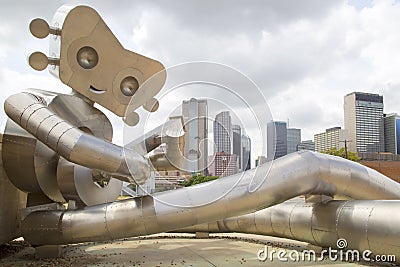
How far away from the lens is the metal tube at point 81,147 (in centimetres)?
970

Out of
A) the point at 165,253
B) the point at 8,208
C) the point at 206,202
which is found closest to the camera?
the point at 206,202

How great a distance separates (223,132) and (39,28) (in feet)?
18.5

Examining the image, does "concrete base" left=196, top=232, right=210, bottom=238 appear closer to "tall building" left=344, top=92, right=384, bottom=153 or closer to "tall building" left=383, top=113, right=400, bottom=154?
"tall building" left=344, top=92, right=384, bottom=153

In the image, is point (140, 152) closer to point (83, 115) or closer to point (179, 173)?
point (179, 173)

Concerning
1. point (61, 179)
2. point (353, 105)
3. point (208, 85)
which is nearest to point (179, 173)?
point (61, 179)

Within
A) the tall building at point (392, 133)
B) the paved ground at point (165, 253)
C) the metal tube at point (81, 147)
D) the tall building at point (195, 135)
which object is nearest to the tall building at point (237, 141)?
the tall building at point (195, 135)

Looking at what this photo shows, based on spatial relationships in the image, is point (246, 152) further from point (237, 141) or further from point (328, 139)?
point (328, 139)

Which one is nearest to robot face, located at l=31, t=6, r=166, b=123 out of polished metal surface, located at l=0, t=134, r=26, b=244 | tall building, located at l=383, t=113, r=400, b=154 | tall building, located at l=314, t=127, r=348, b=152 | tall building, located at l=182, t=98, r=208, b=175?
tall building, located at l=182, t=98, r=208, b=175

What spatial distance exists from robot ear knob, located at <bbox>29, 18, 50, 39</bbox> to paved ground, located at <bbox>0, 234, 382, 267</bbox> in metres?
5.93

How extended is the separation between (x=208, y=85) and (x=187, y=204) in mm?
3667

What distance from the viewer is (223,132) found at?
9656mm

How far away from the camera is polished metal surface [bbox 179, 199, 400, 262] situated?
9.41m

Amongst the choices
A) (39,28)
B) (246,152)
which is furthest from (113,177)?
(39,28)

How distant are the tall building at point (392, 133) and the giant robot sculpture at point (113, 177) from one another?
9439 cm
